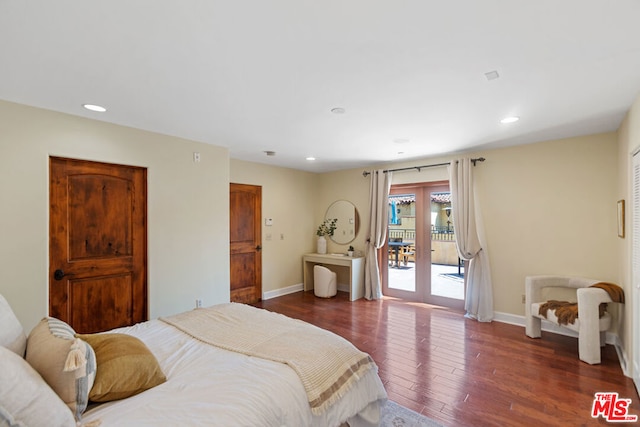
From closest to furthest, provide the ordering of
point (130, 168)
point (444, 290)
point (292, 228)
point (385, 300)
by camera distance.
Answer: point (130, 168)
point (444, 290)
point (385, 300)
point (292, 228)

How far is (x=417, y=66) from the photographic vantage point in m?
1.92

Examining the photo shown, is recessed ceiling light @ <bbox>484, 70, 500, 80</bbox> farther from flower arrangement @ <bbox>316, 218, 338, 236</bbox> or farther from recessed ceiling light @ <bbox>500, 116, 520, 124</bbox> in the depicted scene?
flower arrangement @ <bbox>316, 218, 338, 236</bbox>

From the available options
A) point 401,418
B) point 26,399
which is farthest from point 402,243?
point 26,399

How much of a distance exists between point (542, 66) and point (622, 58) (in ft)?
1.44

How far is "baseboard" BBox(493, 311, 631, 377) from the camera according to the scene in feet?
9.03

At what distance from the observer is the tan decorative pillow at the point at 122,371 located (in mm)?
1285

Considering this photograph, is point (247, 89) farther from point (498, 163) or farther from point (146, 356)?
point (498, 163)

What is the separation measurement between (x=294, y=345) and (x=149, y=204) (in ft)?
8.16

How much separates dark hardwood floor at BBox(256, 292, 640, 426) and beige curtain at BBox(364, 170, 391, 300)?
0.90 metres

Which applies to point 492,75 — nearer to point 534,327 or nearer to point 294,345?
point 294,345

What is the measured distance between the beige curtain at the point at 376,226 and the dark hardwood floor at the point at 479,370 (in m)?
0.90

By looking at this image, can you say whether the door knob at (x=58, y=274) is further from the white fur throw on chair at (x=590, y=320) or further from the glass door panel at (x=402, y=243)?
the white fur throw on chair at (x=590, y=320)

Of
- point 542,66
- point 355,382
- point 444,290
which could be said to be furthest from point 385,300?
point 542,66

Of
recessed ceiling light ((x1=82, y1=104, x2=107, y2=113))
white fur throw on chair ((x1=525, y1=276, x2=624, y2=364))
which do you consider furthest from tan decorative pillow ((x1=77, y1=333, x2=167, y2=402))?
white fur throw on chair ((x1=525, y1=276, x2=624, y2=364))
